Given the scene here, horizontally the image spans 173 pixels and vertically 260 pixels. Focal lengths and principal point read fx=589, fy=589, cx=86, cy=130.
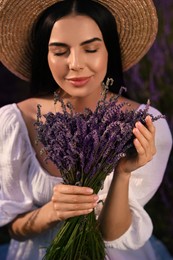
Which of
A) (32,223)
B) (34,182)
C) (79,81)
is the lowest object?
(32,223)

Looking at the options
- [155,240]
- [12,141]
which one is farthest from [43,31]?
[155,240]

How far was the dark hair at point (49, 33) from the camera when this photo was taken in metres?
1.76

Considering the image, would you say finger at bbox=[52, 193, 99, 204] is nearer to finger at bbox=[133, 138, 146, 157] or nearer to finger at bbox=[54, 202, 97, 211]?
finger at bbox=[54, 202, 97, 211]

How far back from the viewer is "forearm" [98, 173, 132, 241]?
1.72 meters

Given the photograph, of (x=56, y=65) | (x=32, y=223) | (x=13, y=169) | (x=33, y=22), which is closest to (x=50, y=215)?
(x=32, y=223)

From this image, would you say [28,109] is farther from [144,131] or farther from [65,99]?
[144,131]

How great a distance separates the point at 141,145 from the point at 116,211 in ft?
1.02

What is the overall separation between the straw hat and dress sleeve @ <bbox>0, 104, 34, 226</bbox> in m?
0.21

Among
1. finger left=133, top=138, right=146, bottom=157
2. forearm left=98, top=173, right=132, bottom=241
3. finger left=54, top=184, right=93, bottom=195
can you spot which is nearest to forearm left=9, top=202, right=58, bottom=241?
forearm left=98, top=173, right=132, bottom=241

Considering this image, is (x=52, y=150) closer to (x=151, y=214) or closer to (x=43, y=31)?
(x=43, y=31)

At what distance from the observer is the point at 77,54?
1.70m

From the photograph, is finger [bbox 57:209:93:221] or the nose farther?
the nose

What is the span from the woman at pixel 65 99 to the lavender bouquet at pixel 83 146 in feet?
0.47

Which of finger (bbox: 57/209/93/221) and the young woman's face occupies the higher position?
the young woman's face
